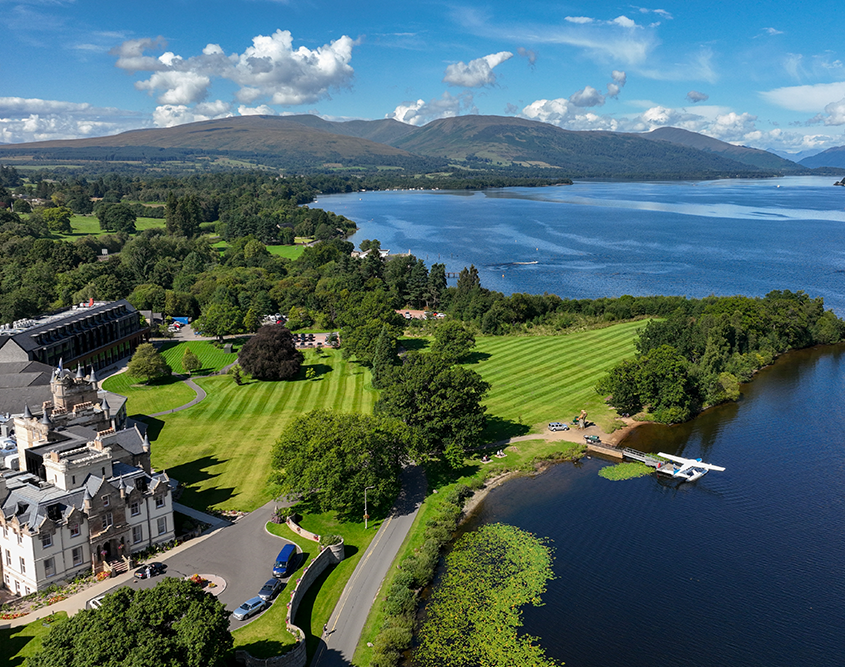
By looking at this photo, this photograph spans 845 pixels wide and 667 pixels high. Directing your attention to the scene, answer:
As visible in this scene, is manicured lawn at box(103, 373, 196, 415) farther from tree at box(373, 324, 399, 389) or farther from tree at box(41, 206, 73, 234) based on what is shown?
tree at box(41, 206, 73, 234)

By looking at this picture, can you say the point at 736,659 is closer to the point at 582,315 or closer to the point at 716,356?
the point at 716,356

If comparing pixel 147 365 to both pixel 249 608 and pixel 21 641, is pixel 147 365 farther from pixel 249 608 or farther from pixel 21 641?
pixel 249 608

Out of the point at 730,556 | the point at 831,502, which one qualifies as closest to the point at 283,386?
the point at 730,556

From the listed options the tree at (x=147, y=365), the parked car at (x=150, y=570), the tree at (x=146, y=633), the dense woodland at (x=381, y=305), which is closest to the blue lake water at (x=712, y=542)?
the dense woodland at (x=381, y=305)

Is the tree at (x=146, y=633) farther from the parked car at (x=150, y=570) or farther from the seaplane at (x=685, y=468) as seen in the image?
the seaplane at (x=685, y=468)

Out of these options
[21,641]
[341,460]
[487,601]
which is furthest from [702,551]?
[21,641]

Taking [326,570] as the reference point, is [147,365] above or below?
above
